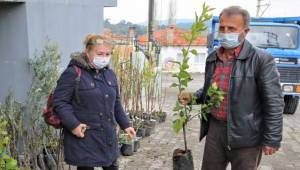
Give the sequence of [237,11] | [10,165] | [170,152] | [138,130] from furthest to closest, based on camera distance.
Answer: [138,130] → [170,152] → [237,11] → [10,165]

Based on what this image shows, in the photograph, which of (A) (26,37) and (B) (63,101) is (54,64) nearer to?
(A) (26,37)

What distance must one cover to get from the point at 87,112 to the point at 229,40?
1226mm

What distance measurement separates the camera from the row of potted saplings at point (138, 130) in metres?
5.75

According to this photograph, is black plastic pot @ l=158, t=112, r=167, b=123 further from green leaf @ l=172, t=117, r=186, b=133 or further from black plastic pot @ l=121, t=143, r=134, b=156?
green leaf @ l=172, t=117, r=186, b=133

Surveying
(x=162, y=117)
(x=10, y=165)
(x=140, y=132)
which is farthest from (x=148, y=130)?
(x=10, y=165)

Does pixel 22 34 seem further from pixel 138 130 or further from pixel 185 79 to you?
pixel 138 130

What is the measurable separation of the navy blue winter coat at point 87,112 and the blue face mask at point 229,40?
976mm

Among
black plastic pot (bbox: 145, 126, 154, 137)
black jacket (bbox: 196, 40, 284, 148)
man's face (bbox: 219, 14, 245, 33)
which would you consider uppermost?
man's face (bbox: 219, 14, 245, 33)

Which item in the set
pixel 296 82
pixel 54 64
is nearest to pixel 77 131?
pixel 54 64

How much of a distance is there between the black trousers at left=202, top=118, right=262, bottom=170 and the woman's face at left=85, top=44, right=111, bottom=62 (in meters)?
1.01

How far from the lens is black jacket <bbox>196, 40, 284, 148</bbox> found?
9.23ft

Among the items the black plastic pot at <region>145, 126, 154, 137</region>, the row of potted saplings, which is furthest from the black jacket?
the black plastic pot at <region>145, 126, 154, 137</region>

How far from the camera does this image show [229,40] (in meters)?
2.92

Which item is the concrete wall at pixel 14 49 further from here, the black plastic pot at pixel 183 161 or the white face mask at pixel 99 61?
the black plastic pot at pixel 183 161
